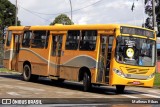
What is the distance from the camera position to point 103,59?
65.6ft

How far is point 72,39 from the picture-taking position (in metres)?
22.1

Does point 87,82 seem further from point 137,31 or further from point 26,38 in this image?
point 26,38

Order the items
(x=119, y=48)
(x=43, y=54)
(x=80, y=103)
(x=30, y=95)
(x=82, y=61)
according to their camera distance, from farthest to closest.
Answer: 1. (x=43, y=54)
2. (x=82, y=61)
3. (x=119, y=48)
4. (x=30, y=95)
5. (x=80, y=103)

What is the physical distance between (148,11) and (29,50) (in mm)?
51359

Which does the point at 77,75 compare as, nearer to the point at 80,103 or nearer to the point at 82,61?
the point at 82,61

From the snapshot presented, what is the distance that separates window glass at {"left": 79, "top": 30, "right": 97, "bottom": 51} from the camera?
2062 centimetres

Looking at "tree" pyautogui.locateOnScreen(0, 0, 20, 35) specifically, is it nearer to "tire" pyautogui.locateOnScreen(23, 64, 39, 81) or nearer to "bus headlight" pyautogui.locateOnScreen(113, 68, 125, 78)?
"tire" pyautogui.locateOnScreen(23, 64, 39, 81)

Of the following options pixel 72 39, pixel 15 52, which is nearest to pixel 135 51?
pixel 72 39

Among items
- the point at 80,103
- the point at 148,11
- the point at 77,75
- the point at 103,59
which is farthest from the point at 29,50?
the point at 148,11

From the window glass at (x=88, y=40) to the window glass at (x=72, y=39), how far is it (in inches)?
17.0

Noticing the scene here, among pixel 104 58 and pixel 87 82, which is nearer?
pixel 104 58

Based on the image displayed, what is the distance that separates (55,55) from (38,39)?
206cm

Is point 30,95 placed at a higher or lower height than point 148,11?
lower

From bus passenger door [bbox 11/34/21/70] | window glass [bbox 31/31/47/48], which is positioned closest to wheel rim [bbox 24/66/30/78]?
bus passenger door [bbox 11/34/21/70]
